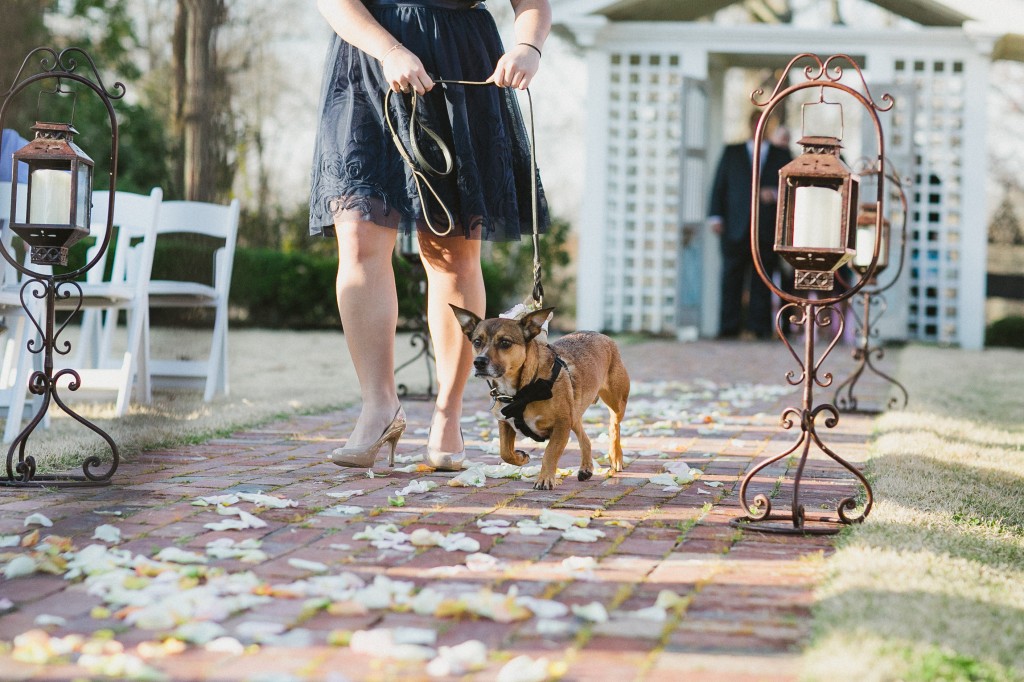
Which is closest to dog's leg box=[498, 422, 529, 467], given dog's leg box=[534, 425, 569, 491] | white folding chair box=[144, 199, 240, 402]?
dog's leg box=[534, 425, 569, 491]

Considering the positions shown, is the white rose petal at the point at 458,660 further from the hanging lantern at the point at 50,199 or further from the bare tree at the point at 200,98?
the bare tree at the point at 200,98

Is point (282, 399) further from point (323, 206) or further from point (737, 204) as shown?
point (737, 204)

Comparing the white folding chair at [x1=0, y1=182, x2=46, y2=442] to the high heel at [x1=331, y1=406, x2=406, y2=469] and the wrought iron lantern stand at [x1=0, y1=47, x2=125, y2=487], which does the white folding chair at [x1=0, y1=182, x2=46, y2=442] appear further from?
the high heel at [x1=331, y1=406, x2=406, y2=469]

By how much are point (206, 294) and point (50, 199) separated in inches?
99.8

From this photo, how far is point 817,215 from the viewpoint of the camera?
256 centimetres

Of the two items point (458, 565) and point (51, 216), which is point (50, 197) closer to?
point (51, 216)

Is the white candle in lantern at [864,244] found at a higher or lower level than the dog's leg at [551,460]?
higher

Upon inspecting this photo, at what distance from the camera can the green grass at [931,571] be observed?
165 centimetres

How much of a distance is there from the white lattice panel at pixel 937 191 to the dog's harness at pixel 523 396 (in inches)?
355

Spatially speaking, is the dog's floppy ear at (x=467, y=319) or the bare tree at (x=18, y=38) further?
the bare tree at (x=18, y=38)

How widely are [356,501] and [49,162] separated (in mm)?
1307

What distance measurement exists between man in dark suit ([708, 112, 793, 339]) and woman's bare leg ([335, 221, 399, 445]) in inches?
316

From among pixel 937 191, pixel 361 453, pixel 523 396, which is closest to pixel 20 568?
pixel 361 453

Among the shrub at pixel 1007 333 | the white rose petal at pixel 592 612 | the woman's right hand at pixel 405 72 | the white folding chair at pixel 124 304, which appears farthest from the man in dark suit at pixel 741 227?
the white rose petal at pixel 592 612
